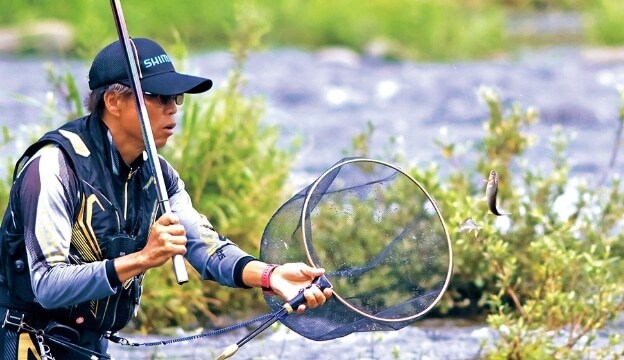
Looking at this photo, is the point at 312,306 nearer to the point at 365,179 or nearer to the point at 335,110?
the point at 365,179

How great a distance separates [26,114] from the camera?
12.1m

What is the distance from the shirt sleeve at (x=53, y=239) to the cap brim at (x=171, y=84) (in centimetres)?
29

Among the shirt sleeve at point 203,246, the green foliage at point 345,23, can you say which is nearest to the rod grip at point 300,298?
the shirt sleeve at point 203,246

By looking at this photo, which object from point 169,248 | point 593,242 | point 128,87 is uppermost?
point 128,87

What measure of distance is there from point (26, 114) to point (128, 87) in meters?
8.52

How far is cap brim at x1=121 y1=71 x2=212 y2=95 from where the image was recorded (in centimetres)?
377

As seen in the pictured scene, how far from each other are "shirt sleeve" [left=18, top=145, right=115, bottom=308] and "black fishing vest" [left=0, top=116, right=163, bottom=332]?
57mm

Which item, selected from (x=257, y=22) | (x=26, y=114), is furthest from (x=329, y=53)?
(x=257, y=22)

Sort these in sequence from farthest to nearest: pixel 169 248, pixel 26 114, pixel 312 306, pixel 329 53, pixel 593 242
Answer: pixel 329 53 → pixel 26 114 → pixel 593 242 → pixel 312 306 → pixel 169 248

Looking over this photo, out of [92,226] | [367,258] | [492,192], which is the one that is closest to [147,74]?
[92,226]

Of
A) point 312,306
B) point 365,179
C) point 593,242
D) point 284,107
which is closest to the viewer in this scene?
point 312,306

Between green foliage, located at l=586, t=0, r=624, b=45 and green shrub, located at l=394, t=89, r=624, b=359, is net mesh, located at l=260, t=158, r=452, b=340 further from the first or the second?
green foliage, located at l=586, t=0, r=624, b=45

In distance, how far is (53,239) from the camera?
3600 mm

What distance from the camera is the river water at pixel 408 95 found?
38.1 ft
